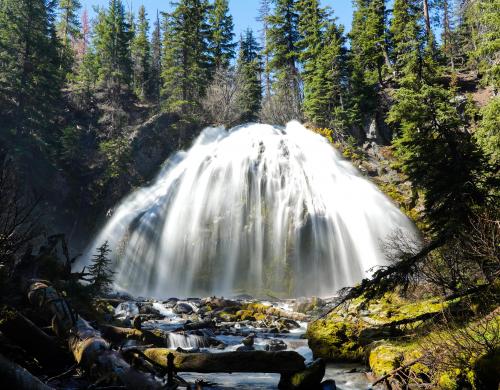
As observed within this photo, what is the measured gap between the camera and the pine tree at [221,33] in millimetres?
53719

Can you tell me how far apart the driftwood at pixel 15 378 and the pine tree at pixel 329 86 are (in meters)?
37.5

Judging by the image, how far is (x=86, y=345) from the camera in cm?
579

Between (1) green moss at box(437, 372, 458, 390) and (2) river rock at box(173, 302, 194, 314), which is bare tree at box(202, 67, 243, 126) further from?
(1) green moss at box(437, 372, 458, 390)

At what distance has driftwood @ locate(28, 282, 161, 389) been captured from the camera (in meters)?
5.00

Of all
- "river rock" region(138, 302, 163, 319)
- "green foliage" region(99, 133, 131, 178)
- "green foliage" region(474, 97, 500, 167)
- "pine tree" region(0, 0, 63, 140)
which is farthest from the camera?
"green foliage" region(99, 133, 131, 178)

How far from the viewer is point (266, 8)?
71.1 meters

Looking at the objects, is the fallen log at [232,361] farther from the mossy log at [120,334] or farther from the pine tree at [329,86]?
the pine tree at [329,86]

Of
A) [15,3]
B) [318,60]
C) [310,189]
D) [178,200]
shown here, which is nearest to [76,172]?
[178,200]

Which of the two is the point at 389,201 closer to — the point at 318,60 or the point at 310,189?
the point at 310,189

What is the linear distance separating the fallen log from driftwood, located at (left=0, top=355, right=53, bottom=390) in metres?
2.90

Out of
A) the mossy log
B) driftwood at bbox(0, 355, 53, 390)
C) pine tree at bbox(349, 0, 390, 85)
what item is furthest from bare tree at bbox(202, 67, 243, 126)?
driftwood at bbox(0, 355, 53, 390)

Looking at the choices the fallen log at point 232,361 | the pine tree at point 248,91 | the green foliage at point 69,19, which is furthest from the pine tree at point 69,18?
the fallen log at point 232,361

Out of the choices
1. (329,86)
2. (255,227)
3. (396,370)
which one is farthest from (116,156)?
(396,370)

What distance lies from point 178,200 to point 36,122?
14.5m
